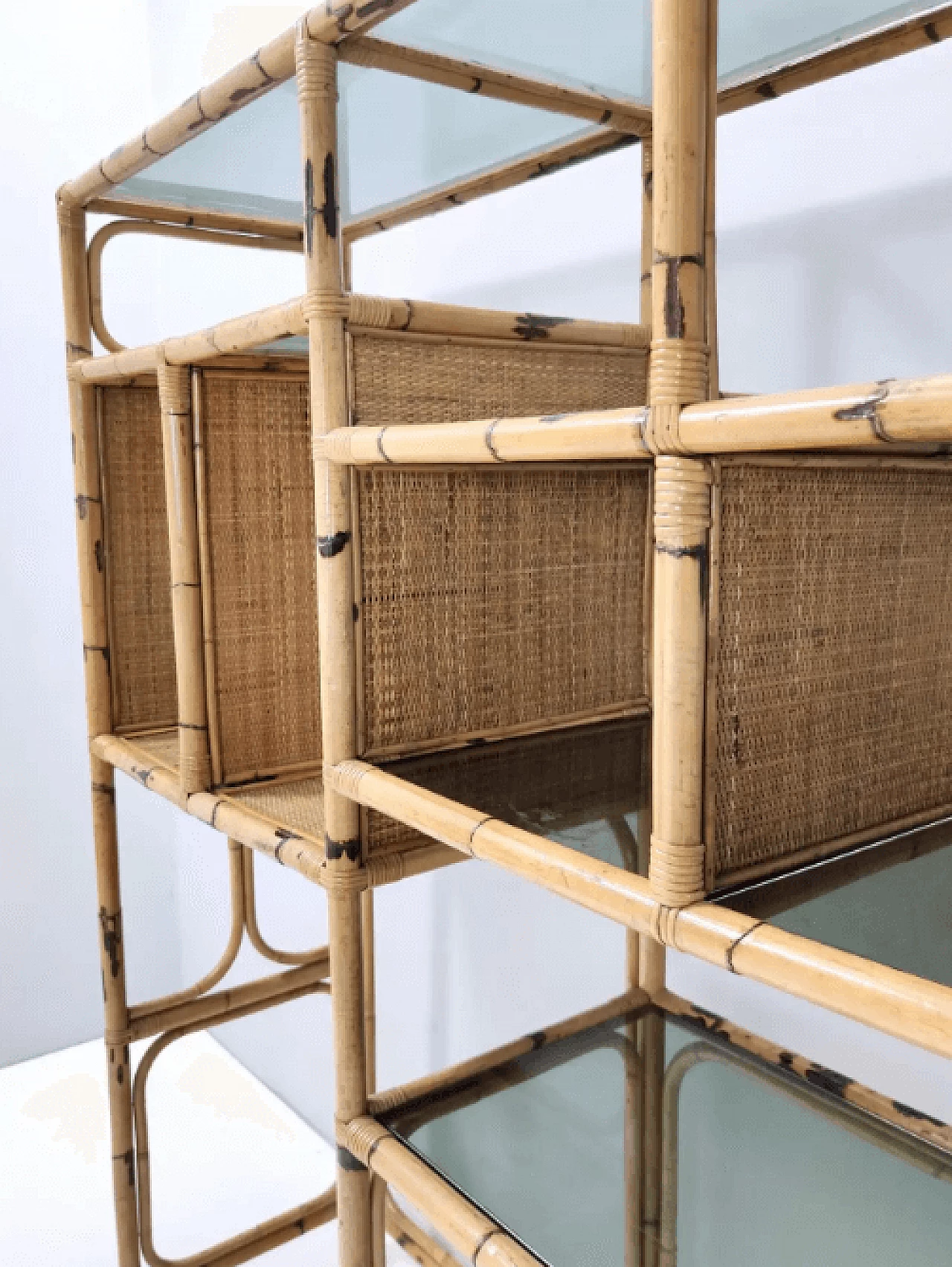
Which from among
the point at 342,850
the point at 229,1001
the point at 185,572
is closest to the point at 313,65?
the point at 185,572

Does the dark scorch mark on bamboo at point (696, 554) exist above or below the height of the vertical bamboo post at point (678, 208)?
below

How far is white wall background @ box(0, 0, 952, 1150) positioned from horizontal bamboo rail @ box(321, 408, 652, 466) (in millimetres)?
494

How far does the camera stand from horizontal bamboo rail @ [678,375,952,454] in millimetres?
448

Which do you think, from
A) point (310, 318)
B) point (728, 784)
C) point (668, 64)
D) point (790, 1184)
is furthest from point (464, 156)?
point (790, 1184)

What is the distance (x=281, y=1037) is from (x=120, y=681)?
3.19 ft

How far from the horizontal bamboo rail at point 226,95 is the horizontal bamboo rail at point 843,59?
381 mm


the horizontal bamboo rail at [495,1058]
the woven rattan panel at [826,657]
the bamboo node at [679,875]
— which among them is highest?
the woven rattan panel at [826,657]

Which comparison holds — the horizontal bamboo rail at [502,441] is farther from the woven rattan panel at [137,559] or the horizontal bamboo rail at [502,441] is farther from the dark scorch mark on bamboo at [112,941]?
the dark scorch mark on bamboo at [112,941]

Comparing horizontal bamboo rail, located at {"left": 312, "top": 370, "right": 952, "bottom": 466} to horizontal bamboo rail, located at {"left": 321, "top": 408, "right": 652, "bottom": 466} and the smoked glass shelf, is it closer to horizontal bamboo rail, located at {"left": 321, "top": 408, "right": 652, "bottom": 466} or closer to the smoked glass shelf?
horizontal bamboo rail, located at {"left": 321, "top": 408, "right": 652, "bottom": 466}

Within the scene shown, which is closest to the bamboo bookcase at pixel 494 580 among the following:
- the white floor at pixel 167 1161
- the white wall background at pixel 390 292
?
the white wall background at pixel 390 292

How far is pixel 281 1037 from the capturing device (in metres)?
2.02

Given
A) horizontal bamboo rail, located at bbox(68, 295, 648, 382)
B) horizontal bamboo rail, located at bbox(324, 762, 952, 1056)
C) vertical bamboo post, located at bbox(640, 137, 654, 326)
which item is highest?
vertical bamboo post, located at bbox(640, 137, 654, 326)

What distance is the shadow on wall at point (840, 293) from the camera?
96 cm

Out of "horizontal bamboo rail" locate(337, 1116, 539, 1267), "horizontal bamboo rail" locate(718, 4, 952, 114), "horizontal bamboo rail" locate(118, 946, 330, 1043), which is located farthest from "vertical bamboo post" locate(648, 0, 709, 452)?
"horizontal bamboo rail" locate(118, 946, 330, 1043)
